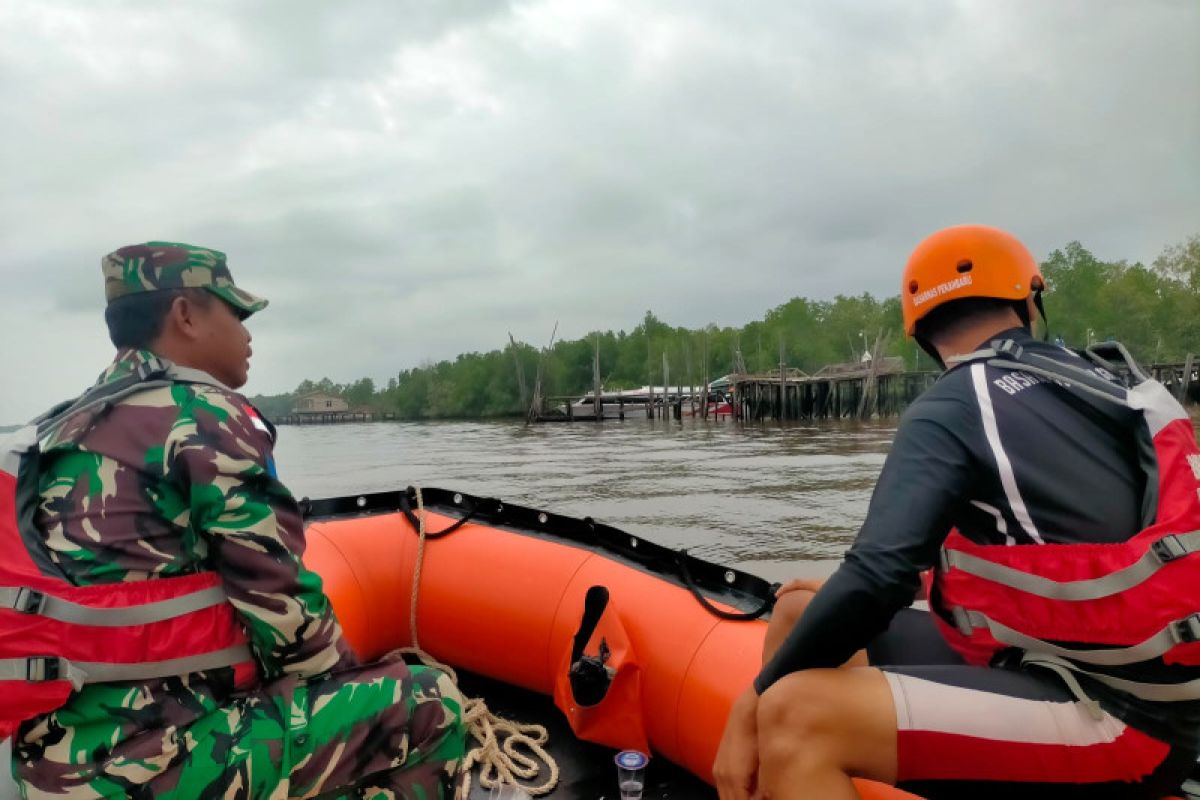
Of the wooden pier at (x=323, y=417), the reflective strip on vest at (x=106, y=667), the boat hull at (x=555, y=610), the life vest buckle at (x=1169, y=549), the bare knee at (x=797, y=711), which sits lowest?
the wooden pier at (x=323, y=417)

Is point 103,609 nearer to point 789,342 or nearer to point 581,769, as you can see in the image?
point 581,769

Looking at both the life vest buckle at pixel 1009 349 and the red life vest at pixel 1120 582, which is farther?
the life vest buckle at pixel 1009 349

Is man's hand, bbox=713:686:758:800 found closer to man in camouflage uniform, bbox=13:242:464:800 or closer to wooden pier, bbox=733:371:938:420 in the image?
man in camouflage uniform, bbox=13:242:464:800

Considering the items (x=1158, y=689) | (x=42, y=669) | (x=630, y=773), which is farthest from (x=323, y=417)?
(x=1158, y=689)

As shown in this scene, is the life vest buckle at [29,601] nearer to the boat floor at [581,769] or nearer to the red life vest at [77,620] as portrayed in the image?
the red life vest at [77,620]

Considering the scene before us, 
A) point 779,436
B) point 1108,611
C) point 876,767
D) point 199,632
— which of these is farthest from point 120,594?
point 779,436

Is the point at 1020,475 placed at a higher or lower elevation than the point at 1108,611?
higher

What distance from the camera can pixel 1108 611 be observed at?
1377 millimetres

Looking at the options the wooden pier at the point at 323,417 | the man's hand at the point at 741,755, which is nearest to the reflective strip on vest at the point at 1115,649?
the man's hand at the point at 741,755

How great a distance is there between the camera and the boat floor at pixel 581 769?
2.53m

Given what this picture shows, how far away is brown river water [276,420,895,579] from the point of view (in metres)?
8.69

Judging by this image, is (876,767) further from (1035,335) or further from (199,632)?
(199,632)

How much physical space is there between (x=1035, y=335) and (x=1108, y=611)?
0.69 metres

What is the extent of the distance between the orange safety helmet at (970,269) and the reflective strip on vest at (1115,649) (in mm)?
697
